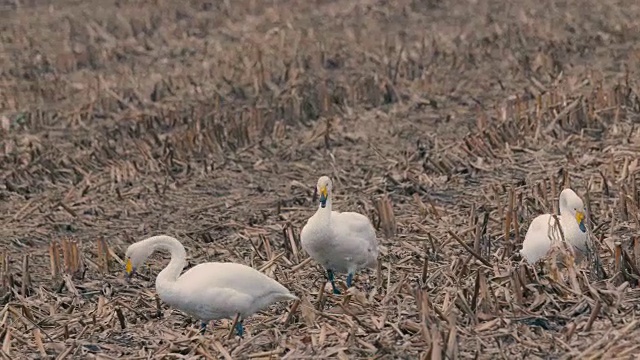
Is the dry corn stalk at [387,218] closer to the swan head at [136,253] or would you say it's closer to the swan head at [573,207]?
the swan head at [573,207]

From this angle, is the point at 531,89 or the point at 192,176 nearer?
the point at 192,176

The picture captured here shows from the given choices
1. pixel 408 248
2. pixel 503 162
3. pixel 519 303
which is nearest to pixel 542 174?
pixel 503 162

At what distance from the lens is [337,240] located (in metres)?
8.41

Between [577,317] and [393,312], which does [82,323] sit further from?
[577,317]

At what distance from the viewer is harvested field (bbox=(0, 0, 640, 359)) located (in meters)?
6.77

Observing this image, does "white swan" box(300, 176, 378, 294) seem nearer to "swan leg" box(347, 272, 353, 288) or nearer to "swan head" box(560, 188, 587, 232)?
"swan leg" box(347, 272, 353, 288)

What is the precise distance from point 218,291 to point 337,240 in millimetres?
1569

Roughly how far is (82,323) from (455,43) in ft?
38.6

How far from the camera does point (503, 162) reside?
1166cm

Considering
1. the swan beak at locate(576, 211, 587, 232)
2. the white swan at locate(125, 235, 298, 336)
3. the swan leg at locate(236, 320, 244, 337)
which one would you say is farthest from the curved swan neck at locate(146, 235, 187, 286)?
the swan beak at locate(576, 211, 587, 232)

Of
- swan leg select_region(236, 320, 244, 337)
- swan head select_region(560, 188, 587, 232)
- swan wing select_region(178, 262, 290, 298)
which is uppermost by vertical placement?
swan wing select_region(178, 262, 290, 298)

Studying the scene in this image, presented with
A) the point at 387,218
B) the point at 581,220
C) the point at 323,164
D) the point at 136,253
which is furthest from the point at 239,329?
the point at 323,164

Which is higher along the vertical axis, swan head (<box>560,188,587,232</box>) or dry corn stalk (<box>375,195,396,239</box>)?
swan head (<box>560,188,587,232</box>)

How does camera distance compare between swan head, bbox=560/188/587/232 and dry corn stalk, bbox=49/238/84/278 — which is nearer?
swan head, bbox=560/188/587/232
